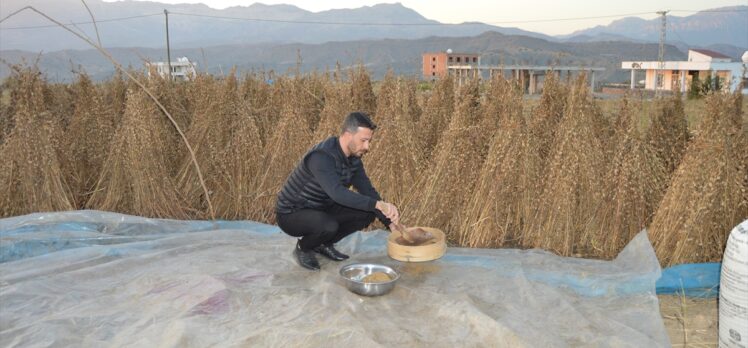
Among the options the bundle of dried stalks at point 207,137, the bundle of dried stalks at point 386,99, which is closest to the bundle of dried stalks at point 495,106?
the bundle of dried stalks at point 386,99

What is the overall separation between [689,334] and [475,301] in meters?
1.14

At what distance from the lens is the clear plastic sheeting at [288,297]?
2488mm

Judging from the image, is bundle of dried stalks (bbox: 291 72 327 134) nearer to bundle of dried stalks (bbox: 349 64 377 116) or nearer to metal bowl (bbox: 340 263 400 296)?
bundle of dried stalks (bbox: 349 64 377 116)

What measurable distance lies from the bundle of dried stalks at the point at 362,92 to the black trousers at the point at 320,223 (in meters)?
2.55

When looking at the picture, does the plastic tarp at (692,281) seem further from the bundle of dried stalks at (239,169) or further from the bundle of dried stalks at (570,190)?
the bundle of dried stalks at (239,169)

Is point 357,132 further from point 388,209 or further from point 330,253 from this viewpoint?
point 330,253

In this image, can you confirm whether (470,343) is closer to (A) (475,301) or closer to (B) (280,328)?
(A) (475,301)

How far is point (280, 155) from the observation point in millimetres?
5246

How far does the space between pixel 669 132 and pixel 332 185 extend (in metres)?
3.38

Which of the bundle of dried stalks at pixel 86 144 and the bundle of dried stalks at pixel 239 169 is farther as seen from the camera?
the bundle of dried stalks at pixel 86 144

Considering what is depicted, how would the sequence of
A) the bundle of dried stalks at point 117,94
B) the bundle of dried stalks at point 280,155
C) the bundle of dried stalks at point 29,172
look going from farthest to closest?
the bundle of dried stalks at point 117,94 < the bundle of dried stalks at point 280,155 < the bundle of dried stalks at point 29,172

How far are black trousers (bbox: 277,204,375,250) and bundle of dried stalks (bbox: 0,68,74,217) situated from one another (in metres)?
2.77

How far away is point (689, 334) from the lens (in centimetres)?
286

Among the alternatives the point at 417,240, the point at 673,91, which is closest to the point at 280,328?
the point at 417,240
